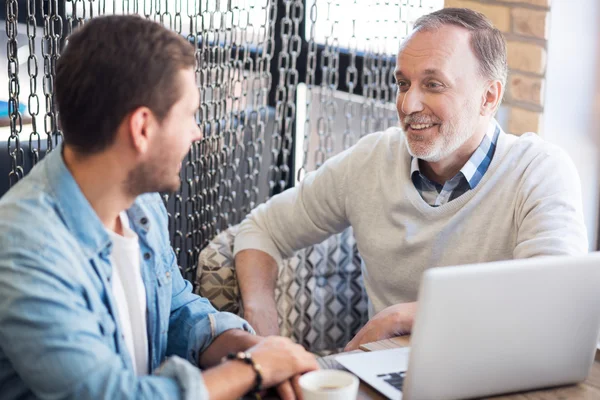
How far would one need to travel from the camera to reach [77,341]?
4.01 feet

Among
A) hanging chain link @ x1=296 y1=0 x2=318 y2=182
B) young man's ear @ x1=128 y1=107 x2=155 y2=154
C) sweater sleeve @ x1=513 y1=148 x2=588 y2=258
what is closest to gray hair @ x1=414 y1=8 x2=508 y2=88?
sweater sleeve @ x1=513 y1=148 x2=588 y2=258

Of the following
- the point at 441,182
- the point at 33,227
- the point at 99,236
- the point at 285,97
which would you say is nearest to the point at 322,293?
the point at 441,182

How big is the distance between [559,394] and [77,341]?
2.75 feet

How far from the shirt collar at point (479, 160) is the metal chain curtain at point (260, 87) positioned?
0.63 m

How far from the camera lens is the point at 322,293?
2557 mm

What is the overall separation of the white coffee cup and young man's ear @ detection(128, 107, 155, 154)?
18.2 inches

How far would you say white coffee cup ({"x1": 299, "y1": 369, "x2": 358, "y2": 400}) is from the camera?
1.29 metres

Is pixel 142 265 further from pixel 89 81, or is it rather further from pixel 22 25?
pixel 22 25

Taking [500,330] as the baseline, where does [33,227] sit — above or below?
above

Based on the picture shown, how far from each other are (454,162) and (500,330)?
94 centimetres

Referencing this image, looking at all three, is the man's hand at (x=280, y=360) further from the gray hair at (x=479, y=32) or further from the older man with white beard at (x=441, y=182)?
the gray hair at (x=479, y=32)

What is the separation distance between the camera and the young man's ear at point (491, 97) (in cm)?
223

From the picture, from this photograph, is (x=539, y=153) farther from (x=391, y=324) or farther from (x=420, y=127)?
(x=391, y=324)

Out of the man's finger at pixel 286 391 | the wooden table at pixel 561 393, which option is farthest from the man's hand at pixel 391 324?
the man's finger at pixel 286 391
